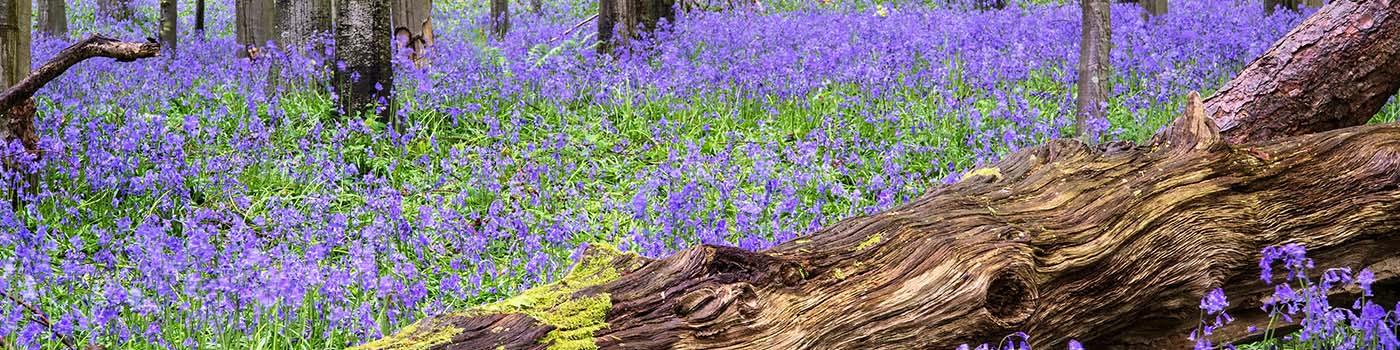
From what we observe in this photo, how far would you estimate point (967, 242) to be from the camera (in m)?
3.05

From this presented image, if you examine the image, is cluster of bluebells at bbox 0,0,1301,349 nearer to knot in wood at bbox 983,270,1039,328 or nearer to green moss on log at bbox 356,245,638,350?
green moss on log at bbox 356,245,638,350

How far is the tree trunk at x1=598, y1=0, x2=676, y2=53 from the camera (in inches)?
367

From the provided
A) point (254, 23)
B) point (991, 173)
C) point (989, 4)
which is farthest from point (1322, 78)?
point (989, 4)

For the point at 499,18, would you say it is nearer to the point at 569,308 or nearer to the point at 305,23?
the point at 305,23

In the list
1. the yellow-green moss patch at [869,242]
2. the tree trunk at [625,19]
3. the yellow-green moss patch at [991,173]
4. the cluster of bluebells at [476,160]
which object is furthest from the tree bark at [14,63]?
the tree trunk at [625,19]

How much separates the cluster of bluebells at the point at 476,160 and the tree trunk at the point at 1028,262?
859mm

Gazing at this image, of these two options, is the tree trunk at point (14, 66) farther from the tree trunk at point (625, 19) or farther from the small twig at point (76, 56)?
the tree trunk at point (625, 19)

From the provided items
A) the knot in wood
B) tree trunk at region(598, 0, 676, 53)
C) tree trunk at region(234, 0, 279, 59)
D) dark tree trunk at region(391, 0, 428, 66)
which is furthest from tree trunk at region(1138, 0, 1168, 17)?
the knot in wood

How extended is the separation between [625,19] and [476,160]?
142 inches

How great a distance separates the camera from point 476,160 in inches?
238

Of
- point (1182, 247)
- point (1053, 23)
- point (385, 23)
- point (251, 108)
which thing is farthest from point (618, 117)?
point (1053, 23)

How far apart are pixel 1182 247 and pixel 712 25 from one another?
24.9 feet

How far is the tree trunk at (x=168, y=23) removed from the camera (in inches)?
435

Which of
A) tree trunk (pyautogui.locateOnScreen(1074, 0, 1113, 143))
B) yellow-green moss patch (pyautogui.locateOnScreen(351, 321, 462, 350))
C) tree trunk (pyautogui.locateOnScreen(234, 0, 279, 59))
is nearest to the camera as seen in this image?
yellow-green moss patch (pyautogui.locateOnScreen(351, 321, 462, 350))
